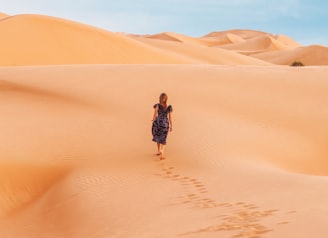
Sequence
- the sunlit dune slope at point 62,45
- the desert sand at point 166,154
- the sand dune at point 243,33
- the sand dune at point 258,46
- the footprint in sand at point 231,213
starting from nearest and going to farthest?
the footprint in sand at point 231,213
the desert sand at point 166,154
the sunlit dune slope at point 62,45
the sand dune at point 258,46
the sand dune at point 243,33

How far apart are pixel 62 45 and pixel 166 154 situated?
1080 inches

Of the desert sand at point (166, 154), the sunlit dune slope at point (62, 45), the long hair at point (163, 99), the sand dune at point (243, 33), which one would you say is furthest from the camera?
the sand dune at point (243, 33)

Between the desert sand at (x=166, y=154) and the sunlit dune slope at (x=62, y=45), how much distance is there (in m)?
13.3

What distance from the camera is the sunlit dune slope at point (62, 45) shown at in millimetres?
33219

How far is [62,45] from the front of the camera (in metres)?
35.6

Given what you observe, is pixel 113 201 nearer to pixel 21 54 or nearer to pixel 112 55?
pixel 21 54

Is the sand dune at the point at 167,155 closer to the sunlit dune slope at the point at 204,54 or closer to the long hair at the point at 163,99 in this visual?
the long hair at the point at 163,99

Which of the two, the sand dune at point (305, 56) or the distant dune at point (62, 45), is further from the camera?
the sand dune at point (305, 56)

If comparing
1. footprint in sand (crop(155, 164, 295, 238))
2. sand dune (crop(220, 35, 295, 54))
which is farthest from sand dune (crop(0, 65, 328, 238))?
sand dune (crop(220, 35, 295, 54))

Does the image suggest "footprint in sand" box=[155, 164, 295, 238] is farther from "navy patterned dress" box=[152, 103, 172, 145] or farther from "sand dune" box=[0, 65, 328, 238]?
"navy patterned dress" box=[152, 103, 172, 145]

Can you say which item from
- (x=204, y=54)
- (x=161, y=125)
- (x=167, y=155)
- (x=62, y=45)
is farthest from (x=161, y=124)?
(x=204, y=54)

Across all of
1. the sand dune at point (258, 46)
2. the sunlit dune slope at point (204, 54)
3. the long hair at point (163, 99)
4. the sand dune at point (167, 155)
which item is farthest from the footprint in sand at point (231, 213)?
the sand dune at point (258, 46)

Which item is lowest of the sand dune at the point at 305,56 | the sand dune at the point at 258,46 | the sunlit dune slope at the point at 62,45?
the sunlit dune slope at the point at 62,45

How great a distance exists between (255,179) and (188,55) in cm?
4257
